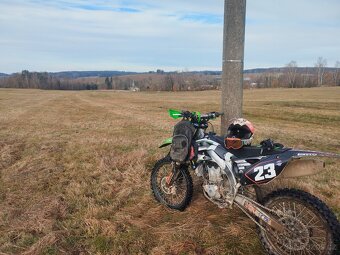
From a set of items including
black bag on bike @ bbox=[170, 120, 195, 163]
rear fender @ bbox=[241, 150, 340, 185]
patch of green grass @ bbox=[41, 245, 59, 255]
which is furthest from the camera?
black bag on bike @ bbox=[170, 120, 195, 163]

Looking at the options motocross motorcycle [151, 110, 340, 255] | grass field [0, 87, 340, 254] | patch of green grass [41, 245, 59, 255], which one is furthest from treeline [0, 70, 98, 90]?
patch of green grass [41, 245, 59, 255]

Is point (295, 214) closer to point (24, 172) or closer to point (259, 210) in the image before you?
point (259, 210)

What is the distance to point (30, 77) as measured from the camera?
166625 mm

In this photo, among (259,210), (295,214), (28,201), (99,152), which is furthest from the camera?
(99,152)

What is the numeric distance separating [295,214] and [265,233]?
491mm

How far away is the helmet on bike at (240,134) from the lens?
4289 mm

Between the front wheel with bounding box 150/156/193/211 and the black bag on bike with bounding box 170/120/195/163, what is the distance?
1.15 ft

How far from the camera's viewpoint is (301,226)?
12.0 ft

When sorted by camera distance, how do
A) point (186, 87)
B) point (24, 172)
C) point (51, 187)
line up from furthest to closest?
point (186, 87) → point (24, 172) → point (51, 187)

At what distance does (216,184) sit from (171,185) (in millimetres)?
1039

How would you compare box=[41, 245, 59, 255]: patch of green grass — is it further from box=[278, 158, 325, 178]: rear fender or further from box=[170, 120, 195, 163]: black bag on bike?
box=[278, 158, 325, 178]: rear fender

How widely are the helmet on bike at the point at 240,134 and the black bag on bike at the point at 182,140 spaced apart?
682 millimetres

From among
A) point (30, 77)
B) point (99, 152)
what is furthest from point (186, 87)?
point (99, 152)

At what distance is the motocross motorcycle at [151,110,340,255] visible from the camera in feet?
11.7
